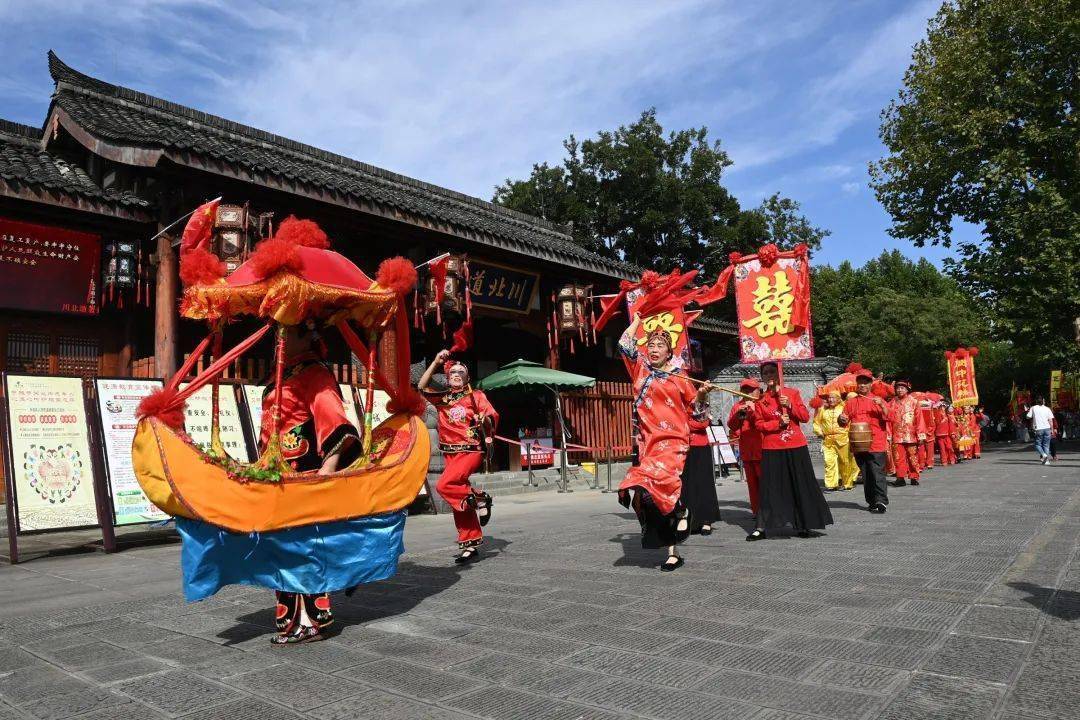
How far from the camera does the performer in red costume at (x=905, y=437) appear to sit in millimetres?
11844

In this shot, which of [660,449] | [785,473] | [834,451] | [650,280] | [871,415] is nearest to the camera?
[660,449]

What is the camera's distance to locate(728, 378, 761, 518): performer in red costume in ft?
22.7

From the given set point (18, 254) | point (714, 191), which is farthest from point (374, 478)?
point (714, 191)

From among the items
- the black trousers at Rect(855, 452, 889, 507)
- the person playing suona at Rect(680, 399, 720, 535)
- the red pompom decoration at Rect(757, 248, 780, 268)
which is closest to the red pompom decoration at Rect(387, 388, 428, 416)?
the person playing suona at Rect(680, 399, 720, 535)

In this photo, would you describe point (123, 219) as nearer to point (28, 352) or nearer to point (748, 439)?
point (28, 352)

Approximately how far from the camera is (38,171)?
8867 millimetres

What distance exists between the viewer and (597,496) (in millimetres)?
11797

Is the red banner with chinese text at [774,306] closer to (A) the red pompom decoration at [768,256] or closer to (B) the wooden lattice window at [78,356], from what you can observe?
(A) the red pompom decoration at [768,256]

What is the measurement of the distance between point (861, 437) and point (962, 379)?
12344 millimetres

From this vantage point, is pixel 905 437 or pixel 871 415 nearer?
pixel 871 415

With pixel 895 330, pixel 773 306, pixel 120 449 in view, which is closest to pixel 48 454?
pixel 120 449

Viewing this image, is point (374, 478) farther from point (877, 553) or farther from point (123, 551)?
point (123, 551)

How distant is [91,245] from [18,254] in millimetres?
799

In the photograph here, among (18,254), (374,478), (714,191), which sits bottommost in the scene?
(374,478)
